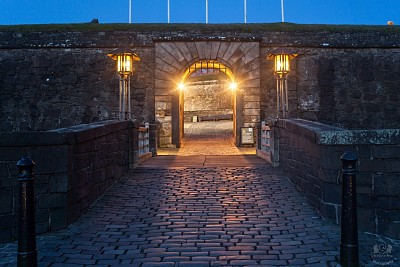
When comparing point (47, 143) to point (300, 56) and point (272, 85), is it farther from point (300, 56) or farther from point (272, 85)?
point (300, 56)

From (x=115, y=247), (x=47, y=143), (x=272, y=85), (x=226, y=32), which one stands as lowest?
(x=115, y=247)

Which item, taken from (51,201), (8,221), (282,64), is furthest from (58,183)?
(282,64)

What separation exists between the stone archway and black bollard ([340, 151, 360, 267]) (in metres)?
11.1

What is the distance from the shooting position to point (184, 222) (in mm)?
5188

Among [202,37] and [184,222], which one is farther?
[202,37]

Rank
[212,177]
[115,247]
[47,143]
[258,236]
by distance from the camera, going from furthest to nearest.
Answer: [212,177] → [47,143] → [258,236] → [115,247]

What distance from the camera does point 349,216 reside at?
12.4 feet

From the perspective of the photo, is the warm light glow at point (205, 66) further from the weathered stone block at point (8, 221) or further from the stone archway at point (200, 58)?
the weathered stone block at point (8, 221)

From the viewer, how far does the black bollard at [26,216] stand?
141 inches

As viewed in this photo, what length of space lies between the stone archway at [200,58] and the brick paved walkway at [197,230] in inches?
303

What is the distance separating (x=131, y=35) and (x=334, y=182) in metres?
12.4

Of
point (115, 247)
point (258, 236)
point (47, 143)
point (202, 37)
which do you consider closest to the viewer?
point (115, 247)

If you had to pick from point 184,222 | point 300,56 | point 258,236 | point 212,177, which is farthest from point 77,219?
point 300,56

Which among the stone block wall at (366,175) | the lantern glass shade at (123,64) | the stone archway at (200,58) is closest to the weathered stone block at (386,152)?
the stone block wall at (366,175)
